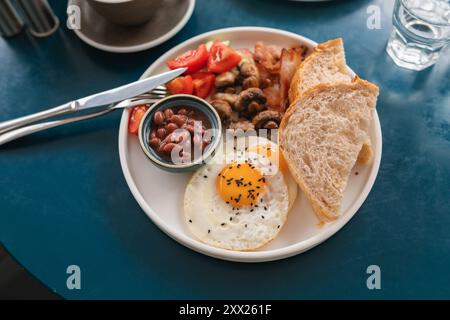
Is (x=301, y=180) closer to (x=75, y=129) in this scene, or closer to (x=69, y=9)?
(x=75, y=129)

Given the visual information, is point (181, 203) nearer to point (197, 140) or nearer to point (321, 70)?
point (197, 140)

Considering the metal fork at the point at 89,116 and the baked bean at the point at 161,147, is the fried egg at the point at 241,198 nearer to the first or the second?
the baked bean at the point at 161,147

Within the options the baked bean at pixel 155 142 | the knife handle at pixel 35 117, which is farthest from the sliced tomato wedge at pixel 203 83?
the knife handle at pixel 35 117

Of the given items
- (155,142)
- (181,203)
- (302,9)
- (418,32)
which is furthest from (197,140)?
(418,32)

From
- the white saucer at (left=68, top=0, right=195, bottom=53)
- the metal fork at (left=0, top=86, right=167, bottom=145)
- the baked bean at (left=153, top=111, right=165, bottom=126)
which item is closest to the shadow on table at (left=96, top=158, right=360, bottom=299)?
the baked bean at (left=153, top=111, right=165, bottom=126)

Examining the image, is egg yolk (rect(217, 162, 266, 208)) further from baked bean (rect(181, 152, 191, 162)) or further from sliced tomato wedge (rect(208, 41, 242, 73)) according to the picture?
sliced tomato wedge (rect(208, 41, 242, 73))
